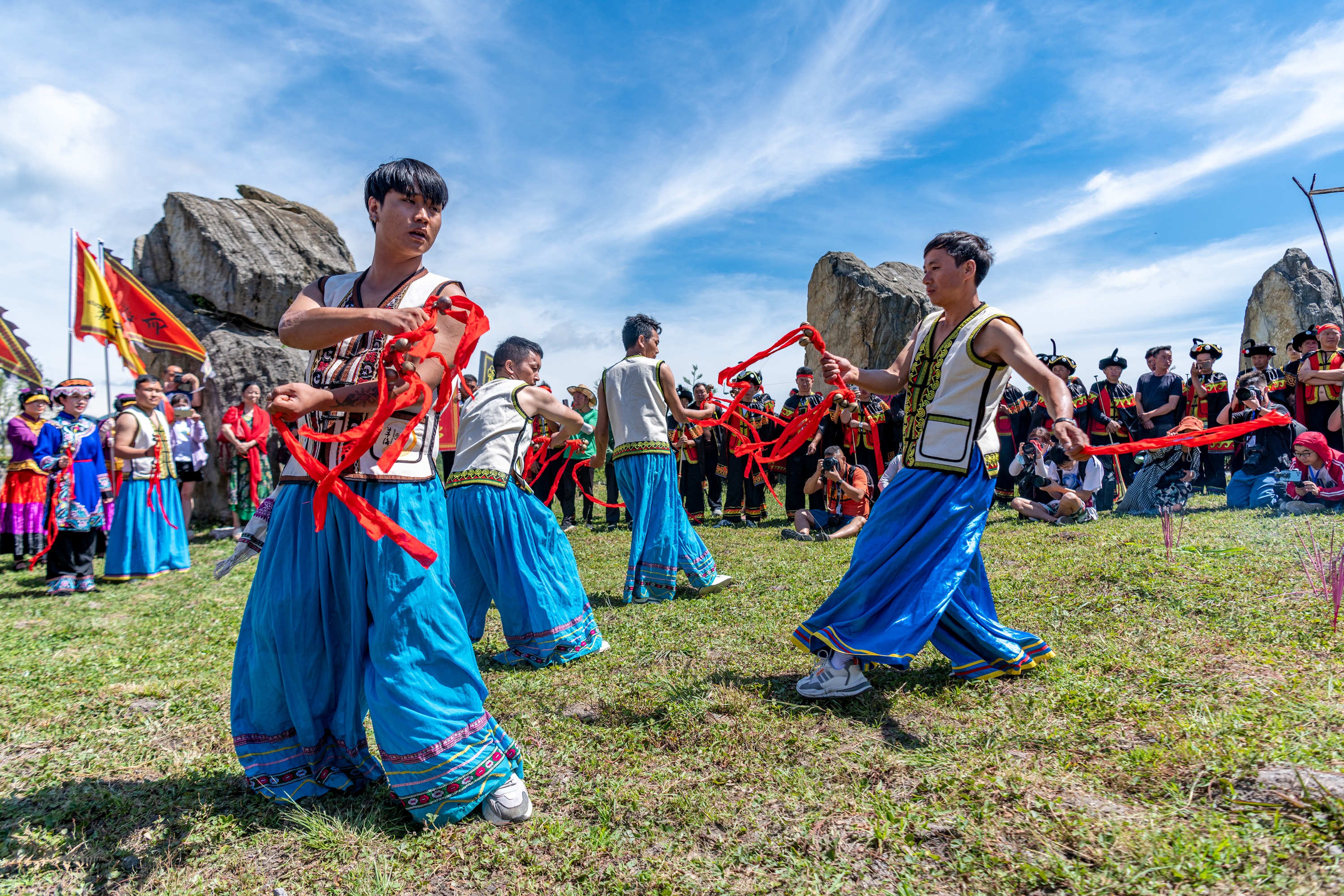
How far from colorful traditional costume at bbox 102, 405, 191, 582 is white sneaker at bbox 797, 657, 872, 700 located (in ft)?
23.7

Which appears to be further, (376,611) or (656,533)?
(656,533)

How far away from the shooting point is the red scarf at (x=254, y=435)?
34.6 feet

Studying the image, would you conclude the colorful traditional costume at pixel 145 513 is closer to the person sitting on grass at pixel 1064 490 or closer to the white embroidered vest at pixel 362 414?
the white embroidered vest at pixel 362 414

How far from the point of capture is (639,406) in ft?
18.3

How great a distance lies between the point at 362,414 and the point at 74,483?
6.44 m

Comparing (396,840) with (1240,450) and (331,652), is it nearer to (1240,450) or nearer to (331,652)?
(331,652)

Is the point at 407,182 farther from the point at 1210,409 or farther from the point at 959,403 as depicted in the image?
the point at 1210,409

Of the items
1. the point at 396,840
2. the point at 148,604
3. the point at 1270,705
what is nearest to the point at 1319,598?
the point at 1270,705

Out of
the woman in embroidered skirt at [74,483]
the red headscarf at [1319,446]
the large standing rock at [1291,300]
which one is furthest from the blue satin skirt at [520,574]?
the large standing rock at [1291,300]

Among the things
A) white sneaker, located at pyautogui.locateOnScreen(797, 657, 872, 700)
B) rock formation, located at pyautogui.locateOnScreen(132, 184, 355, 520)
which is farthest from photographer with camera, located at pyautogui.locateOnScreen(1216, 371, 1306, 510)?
rock formation, located at pyautogui.locateOnScreen(132, 184, 355, 520)

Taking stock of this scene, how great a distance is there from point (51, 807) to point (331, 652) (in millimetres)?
1251

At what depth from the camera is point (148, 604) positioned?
6367 mm

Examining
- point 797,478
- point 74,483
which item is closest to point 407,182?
point 74,483

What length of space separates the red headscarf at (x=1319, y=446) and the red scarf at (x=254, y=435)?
40.4 feet
